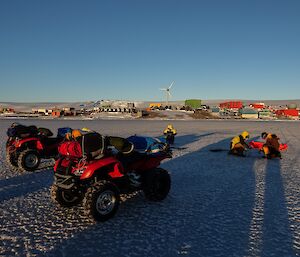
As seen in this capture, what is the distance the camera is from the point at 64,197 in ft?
17.8

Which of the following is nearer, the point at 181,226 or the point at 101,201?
the point at 181,226

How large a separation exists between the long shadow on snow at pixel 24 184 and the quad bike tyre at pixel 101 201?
2342 millimetres

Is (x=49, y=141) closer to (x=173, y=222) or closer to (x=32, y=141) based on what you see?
(x=32, y=141)

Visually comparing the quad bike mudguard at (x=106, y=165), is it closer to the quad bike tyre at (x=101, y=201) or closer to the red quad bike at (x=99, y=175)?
the red quad bike at (x=99, y=175)

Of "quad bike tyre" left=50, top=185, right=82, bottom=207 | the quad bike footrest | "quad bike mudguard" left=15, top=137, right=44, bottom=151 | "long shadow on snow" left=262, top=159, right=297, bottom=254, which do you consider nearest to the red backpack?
the quad bike footrest

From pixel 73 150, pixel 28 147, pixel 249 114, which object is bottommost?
pixel 28 147

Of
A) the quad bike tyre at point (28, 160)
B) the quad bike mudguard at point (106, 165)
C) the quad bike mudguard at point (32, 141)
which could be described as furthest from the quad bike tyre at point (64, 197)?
the quad bike mudguard at point (32, 141)

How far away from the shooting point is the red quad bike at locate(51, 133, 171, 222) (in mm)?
4777

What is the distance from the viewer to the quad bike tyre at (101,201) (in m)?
4.64

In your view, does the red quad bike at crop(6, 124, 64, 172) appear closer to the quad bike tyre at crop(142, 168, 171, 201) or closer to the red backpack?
the red backpack

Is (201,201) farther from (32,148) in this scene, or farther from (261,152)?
(261,152)

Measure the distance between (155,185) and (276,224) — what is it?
227cm

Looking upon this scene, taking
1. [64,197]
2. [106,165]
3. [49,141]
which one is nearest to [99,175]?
[106,165]

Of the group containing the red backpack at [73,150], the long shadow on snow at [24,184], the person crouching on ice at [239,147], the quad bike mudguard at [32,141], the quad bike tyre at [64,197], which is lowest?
the long shadow on snow at [24,184]
